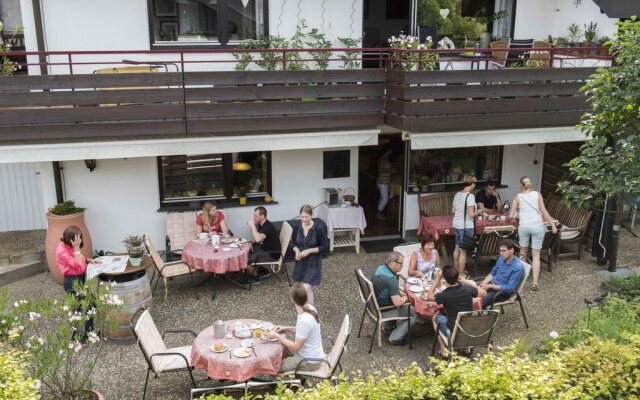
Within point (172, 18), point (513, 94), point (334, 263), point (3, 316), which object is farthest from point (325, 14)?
point (3, 316)

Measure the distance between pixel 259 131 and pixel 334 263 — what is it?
3.12 metres

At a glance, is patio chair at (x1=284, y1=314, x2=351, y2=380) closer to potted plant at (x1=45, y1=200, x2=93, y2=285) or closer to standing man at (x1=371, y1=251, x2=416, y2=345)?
standing man at (x1=371, y1=251, x2=416, y2=345)

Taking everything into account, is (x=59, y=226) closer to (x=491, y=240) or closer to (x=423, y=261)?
(x=423, y=261)

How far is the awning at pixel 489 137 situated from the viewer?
11.2 m

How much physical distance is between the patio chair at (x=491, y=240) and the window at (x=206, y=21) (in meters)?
5.84

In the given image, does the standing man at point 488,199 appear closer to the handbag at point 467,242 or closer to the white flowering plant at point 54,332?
the handbag at point 467,242

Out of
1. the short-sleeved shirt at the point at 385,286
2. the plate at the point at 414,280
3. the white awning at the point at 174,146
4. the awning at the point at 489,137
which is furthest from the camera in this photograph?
the awning at the point at 489,137

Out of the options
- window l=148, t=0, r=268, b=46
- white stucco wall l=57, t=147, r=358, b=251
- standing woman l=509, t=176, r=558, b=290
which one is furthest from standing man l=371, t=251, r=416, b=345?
window l=148, t=0, r=268, b=46

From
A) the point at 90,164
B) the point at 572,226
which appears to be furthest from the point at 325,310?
the point at 572,226

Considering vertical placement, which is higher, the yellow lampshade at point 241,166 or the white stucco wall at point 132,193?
the yellow lampshade at point 241,166

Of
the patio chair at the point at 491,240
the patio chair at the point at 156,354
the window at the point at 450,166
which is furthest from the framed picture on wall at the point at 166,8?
the patio chair at the point at 491,240

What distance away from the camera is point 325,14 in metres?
12.2

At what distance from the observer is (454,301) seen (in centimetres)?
809

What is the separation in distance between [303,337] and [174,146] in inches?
189
